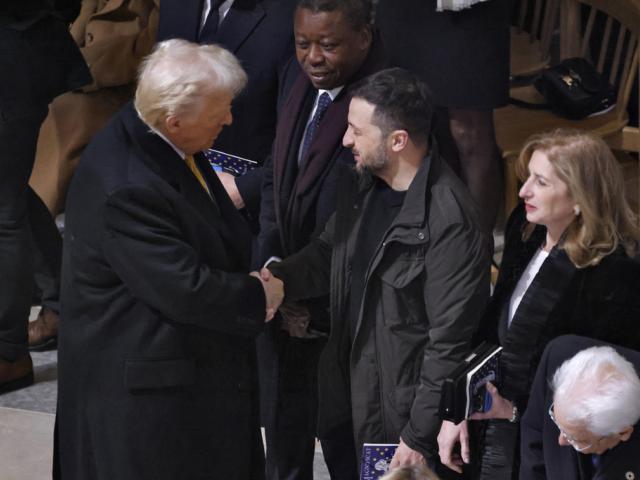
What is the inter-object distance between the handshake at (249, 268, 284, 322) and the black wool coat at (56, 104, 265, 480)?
0.31ft

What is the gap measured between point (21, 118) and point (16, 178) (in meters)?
0.24

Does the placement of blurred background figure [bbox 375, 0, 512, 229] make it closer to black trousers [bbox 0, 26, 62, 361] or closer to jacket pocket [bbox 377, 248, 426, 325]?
jacket pocket [bbox 377, 248, 426, 325]

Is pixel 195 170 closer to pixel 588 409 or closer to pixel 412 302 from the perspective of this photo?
pixel 412 302

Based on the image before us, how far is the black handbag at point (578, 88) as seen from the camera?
5.59 metres

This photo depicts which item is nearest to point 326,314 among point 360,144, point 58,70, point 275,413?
point 275,413

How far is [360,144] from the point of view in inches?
147

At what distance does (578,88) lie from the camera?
5.63 meters

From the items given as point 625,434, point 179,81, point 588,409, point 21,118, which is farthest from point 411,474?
point 21,118

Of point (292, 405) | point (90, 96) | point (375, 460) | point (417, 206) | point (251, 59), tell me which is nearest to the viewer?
point (417, 206)

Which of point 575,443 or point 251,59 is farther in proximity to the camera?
point 251,59

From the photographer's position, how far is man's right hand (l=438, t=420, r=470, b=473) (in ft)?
12.1

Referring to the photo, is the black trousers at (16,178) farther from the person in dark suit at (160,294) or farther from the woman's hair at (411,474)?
the woman's hair at (411,474)

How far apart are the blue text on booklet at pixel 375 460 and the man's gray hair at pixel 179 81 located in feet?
3.42

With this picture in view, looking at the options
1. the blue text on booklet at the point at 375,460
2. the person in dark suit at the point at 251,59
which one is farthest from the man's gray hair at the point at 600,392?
the person in dark suit at the point at 251,59
